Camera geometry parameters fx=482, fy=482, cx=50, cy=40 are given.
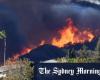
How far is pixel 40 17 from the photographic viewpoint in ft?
104

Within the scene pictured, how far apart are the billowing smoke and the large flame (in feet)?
1.18

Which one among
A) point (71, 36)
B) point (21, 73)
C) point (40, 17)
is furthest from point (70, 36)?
point (21, 73)

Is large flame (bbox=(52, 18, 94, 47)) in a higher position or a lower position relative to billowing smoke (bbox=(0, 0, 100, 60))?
lower

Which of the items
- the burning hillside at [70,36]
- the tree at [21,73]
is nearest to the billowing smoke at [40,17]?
the burning hillside at [70,36]

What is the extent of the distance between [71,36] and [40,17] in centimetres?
245

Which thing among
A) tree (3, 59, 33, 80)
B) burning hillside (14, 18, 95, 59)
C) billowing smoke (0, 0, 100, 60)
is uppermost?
billowing smoke (0, 0, 100, 60)

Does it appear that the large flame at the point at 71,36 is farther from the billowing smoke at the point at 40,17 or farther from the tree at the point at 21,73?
the tree at the point at 21,73

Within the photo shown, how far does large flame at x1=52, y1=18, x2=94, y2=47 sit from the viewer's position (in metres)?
31.8

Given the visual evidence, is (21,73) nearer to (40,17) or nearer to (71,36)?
(40,17)

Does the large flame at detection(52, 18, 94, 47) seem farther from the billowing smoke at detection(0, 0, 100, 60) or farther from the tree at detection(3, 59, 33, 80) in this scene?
the tree at detection(3, 59, 33, 80)

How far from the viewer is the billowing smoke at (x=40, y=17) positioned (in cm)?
3142

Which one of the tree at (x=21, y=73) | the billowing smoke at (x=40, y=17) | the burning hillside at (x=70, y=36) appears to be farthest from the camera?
the burning hillside at (x=70, y=36)

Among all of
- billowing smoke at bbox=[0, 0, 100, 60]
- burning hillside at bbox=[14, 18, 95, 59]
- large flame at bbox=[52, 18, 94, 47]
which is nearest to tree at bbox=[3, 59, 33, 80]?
billowing smoke at bbox=[0, 0, 100, 60]

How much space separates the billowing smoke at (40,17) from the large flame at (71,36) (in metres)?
0.36
